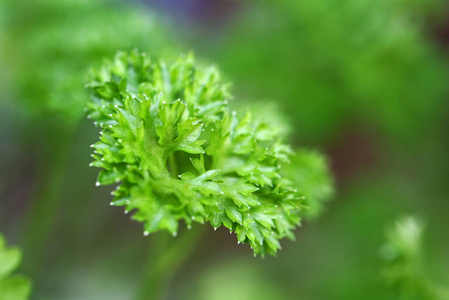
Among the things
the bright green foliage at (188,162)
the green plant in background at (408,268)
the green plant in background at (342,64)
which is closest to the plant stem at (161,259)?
the bright green foliage at (188,162)

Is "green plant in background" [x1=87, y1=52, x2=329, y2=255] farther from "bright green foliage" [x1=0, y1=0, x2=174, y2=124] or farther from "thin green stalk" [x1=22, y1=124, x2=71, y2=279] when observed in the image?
"thin green stalk" [x1=22, y1=124, x2=71, y2=279]

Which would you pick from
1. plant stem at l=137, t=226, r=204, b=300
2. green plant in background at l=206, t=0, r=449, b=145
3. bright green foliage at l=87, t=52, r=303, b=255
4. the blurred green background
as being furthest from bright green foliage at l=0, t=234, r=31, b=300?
green plant in background at l=206, t=0, r=449, b=145

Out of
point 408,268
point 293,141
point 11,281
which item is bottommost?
point 11,281

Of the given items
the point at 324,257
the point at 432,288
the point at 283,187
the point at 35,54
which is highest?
the point at 324,257

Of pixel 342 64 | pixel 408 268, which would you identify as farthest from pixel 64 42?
pixel 408 268

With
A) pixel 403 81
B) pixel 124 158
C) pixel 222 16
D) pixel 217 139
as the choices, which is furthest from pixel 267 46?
pixel 124 158

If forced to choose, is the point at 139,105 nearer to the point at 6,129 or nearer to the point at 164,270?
the point at 164,270

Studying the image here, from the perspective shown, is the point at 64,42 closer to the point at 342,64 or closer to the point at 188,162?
the point at 188,162
